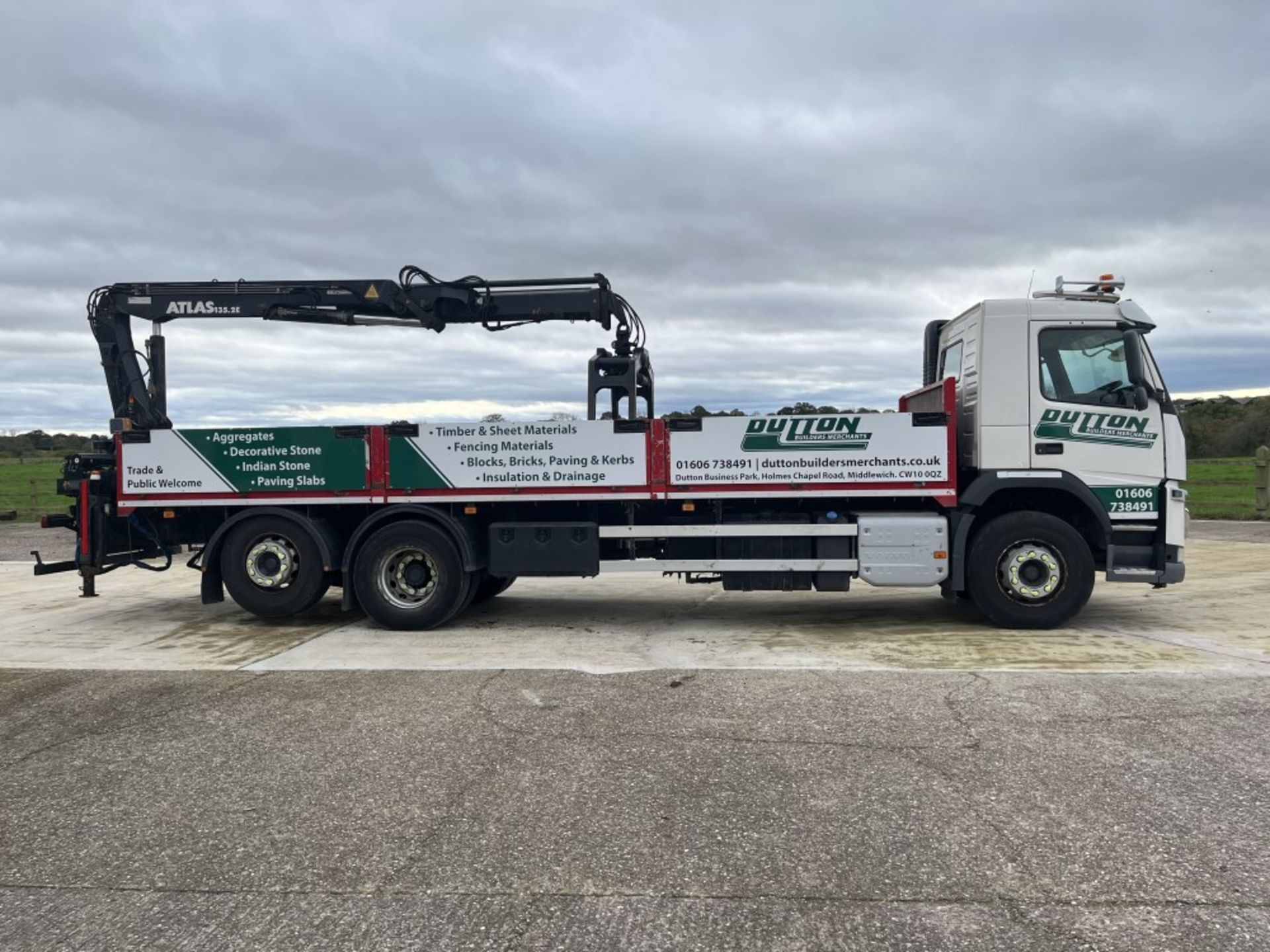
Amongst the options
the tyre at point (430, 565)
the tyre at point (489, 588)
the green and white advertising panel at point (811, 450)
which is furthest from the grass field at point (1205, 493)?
the tyre at point (430, 565)

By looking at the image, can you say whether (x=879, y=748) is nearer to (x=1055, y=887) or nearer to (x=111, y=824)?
(x=1055, y=887)

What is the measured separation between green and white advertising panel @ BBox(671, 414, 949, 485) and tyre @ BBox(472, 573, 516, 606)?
2.78 meters

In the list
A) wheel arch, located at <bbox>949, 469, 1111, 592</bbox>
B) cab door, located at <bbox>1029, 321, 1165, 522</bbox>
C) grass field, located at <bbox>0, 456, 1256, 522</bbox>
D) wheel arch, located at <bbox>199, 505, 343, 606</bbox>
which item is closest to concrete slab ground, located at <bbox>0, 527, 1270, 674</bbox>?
wheel arch, located at <bbox>199, 505, 343, 606</bbox>

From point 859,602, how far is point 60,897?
8.00 m

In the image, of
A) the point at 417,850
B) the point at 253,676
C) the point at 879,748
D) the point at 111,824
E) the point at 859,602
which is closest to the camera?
the point at 417,850

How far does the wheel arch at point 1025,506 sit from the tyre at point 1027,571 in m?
0.15

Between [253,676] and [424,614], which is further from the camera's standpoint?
[424,614]

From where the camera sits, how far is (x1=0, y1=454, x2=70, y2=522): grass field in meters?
22.3

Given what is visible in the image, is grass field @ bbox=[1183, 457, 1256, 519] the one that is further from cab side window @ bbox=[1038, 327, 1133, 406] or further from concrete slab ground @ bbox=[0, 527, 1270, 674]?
cab side window @ bbox=[1038, 327, 1133, 406]

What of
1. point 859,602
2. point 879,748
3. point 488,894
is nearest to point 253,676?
point 488,894

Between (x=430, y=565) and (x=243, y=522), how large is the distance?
1.88 m

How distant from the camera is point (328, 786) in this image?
4195 millimetres

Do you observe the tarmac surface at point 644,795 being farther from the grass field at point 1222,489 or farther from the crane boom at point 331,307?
the grass field at point 1222,489

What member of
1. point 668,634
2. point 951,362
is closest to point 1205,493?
point 951,362
